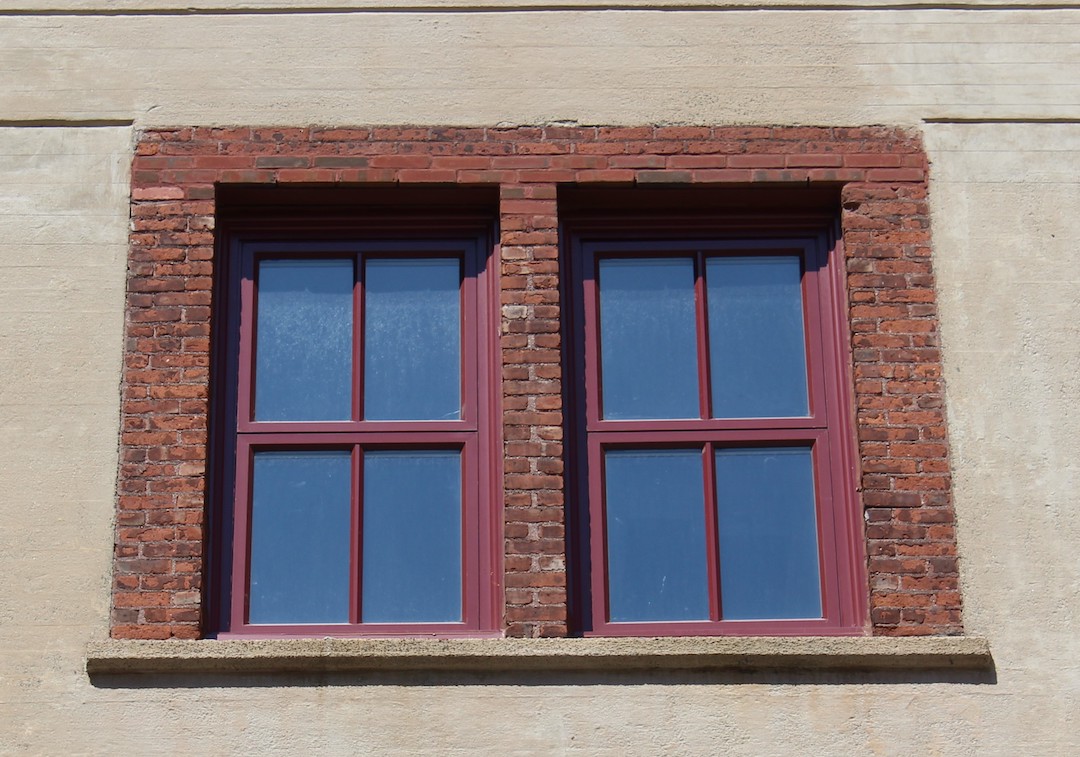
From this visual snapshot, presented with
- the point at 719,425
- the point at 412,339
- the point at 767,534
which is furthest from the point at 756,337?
the point at 412,339

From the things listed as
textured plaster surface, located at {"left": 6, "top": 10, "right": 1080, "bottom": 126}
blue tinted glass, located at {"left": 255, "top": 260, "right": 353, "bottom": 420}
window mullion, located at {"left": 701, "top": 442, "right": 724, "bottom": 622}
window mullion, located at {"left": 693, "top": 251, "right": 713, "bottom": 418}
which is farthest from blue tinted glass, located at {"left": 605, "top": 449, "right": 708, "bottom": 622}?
textured plaster surface, located at {"left": 6, "top": 10, "right": 1080, "bottom": 126}

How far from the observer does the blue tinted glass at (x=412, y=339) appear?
24.5ft

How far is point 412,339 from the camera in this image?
24.9ft

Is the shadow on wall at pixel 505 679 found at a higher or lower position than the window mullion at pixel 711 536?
lower

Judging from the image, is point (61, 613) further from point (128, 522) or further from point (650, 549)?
point (650, 549)

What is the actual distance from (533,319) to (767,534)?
138 centimetres

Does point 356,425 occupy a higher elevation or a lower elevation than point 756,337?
lower

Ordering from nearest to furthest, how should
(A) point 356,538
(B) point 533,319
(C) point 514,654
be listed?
(C) point 514,654, (A) point 356,538, (B) point 533,319

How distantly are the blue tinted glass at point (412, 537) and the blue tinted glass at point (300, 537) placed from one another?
11 centimetres

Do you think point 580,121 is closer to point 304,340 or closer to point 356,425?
point 304,340

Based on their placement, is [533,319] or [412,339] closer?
[533,319]

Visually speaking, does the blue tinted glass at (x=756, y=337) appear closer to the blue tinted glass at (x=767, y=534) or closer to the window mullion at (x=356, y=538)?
the blue tinted glass at (x=767, y=534)

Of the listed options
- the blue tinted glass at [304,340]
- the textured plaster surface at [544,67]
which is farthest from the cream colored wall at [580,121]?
the blue tinted glass at [304,340]

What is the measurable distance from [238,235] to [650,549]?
237 cm
